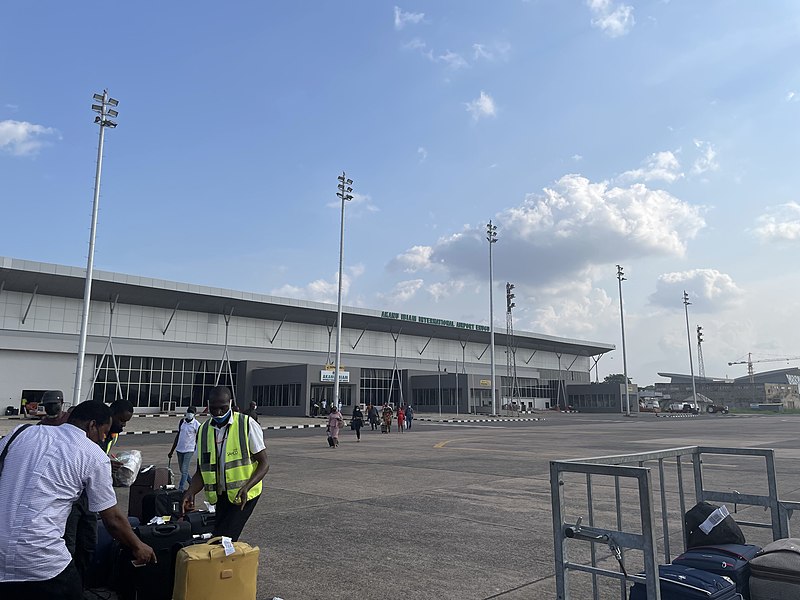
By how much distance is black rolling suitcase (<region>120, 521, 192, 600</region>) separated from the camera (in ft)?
15.0

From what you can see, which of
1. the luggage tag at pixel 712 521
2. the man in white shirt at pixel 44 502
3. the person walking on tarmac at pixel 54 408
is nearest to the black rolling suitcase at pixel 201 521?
the man in white shirt at pixel 44 502

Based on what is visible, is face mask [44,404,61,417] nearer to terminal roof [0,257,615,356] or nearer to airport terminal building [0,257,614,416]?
airport terminal building [0,257,614,416]

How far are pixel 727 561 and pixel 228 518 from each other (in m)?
3.91

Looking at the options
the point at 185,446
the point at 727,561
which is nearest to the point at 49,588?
the point at 727,561

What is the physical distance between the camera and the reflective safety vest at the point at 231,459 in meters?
5.13

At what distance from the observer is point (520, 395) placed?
85.4 m

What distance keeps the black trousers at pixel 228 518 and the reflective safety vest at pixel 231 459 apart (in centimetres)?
7

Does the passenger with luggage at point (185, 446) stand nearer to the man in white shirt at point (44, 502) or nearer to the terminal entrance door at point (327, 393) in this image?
the man in white shirt at point (44, 502)

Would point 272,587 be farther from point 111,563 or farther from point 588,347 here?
point 588,347

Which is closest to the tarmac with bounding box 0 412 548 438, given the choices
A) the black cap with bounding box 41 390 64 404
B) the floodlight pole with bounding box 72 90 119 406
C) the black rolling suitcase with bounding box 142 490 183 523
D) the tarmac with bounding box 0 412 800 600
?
the floodlight pole with bounding box 72 90 119 406

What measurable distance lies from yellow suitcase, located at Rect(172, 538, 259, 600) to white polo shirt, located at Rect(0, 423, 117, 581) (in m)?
0.75

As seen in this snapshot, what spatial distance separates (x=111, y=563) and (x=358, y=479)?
8568 millimetres

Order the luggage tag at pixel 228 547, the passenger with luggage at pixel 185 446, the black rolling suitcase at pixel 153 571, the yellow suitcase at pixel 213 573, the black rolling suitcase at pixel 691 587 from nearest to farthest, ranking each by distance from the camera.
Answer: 1. the black rolling suitcase at pixel 691 587
2. the yellow suitcase at pixel 213 573
3. the luggage tag at pixel 228 547
4. the black rolling suitcase at pixel 153 571
5. the passenger with luggage at pixel 185 446

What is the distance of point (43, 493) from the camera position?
10.9 ft
